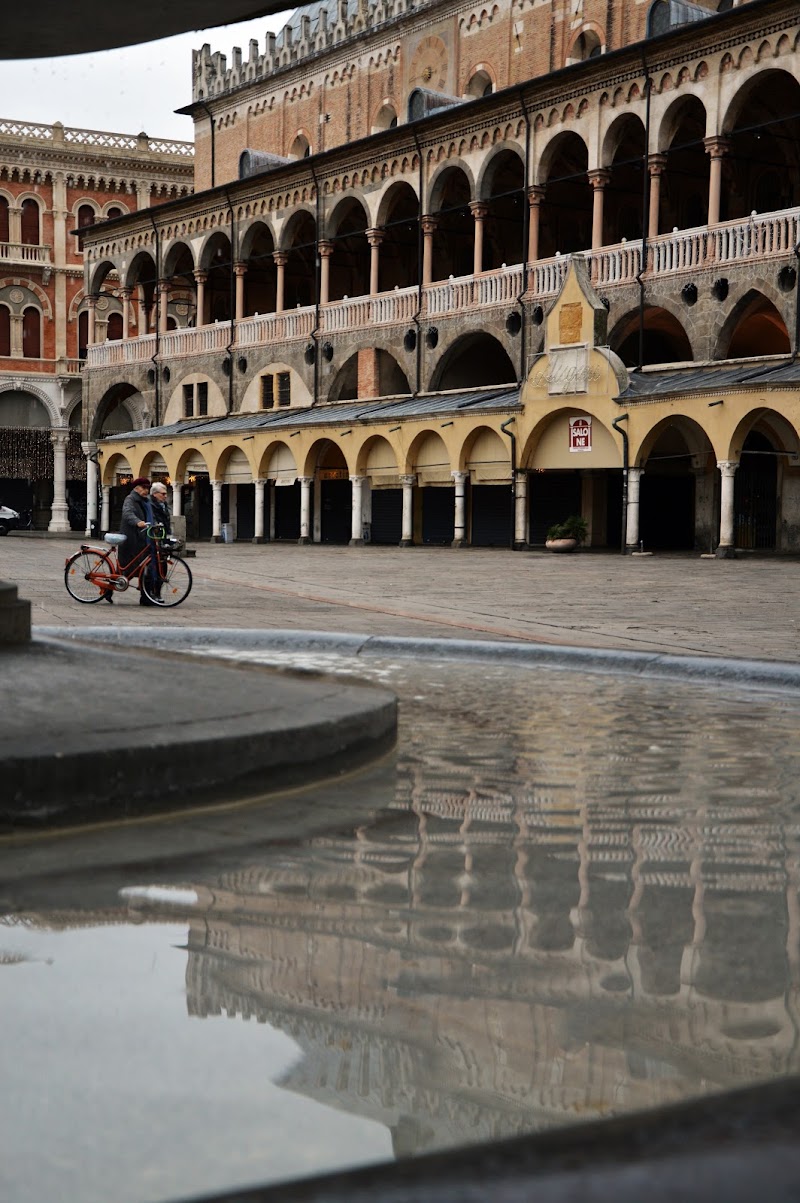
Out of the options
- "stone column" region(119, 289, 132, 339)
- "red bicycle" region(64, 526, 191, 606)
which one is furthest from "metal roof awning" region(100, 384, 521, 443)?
"red bicycle" region(64, 526, 191, 606)

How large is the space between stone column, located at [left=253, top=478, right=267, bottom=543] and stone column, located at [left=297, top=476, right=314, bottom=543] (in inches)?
48.2

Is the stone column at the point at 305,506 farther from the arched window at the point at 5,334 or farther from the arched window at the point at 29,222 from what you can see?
the arched window at the point at 29,222

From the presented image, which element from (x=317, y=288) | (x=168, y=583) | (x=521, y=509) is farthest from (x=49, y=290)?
(x=168, y=583)

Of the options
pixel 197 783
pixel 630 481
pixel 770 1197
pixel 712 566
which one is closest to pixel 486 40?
pixel 630 481

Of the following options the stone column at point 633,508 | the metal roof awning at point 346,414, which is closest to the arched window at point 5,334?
the metal roof awning at point 346,414

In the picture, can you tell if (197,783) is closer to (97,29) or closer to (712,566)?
(97,29)

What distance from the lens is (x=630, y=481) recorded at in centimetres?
2992

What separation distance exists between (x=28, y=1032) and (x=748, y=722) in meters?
5.09

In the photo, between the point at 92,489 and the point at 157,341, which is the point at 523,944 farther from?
the point at 92,489

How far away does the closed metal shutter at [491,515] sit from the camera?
36.0 m

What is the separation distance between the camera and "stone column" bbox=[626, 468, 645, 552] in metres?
29.7

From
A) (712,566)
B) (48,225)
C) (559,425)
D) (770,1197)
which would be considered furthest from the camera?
(48,225)

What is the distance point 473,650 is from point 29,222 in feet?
180

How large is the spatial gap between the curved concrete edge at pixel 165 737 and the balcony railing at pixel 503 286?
24.3m
